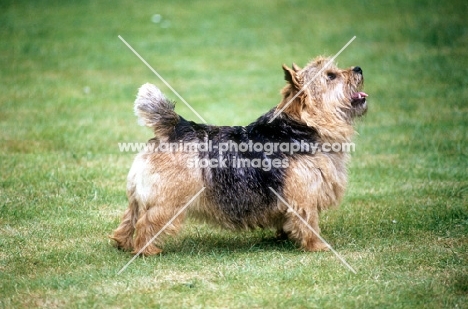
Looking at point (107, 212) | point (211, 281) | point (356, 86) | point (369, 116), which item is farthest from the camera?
point (369, 116)

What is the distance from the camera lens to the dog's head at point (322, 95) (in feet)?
22.4

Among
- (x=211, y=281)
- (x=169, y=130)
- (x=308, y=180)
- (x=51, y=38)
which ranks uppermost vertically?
(x=51, y=38)

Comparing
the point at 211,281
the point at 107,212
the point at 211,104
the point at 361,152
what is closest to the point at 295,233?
the point at 211,281

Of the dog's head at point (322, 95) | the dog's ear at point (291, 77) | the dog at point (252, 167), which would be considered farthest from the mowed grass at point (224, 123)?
the dog's ear at point (291, 77)

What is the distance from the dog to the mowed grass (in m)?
0.35

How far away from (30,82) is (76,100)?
152 centimetres

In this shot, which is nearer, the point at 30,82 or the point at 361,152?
the point at 361,152

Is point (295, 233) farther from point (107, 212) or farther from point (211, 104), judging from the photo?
point (211, 104)

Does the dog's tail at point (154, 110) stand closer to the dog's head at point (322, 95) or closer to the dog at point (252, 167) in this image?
the dog at point (252, 167)

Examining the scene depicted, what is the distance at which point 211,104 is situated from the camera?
13.4m

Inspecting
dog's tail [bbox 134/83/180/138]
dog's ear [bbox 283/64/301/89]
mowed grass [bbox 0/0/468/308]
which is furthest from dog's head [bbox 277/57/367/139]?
mowed grass [bbox 0/0/468/308]

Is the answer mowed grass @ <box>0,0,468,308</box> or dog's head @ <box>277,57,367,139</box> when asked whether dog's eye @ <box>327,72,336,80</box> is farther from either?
mowed grass @ <box>0,0,468,308</box>

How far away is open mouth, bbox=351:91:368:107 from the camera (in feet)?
23.0

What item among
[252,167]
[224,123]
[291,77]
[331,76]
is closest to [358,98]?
[331,76]
